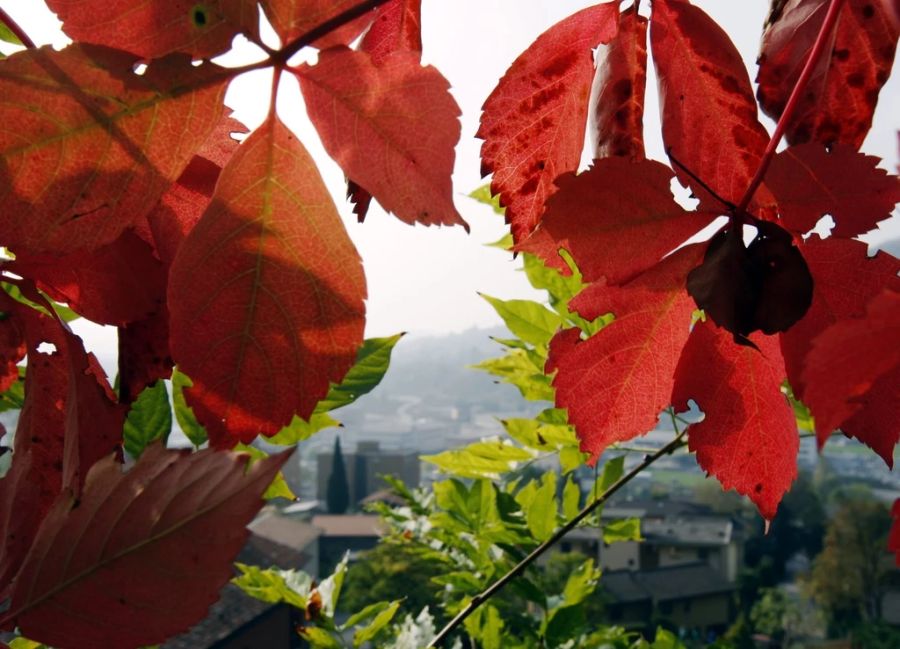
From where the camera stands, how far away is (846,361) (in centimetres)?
13

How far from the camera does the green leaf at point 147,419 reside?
44 cm

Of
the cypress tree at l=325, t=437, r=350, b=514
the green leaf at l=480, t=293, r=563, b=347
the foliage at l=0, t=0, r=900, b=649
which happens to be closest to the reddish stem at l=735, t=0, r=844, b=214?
the foliage at l=0, t=0, r=900, b=649

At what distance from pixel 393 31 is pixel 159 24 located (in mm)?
86

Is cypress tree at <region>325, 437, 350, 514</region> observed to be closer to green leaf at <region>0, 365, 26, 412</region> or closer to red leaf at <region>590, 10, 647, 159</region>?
green leaf at <region>0, 365, 26, 412</region>

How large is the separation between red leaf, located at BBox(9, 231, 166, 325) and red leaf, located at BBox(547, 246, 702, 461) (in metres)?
0.11

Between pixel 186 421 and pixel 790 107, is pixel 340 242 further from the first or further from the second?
pixel 186 421

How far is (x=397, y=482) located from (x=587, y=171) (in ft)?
4.31

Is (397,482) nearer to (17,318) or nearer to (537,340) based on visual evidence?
(537,340)

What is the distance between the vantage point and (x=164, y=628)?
5.9 inches

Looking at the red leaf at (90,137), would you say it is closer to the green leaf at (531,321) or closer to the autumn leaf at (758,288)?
the autumn leaf at (758,288)

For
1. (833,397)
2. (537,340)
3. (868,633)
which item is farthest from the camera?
(868,633)

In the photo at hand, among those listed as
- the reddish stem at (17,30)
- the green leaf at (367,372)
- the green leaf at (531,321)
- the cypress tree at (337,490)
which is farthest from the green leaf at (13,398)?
the cypress tree at (337,490)

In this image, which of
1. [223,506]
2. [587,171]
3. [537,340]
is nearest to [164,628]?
[223,506]

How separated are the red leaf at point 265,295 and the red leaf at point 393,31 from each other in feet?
0.24
